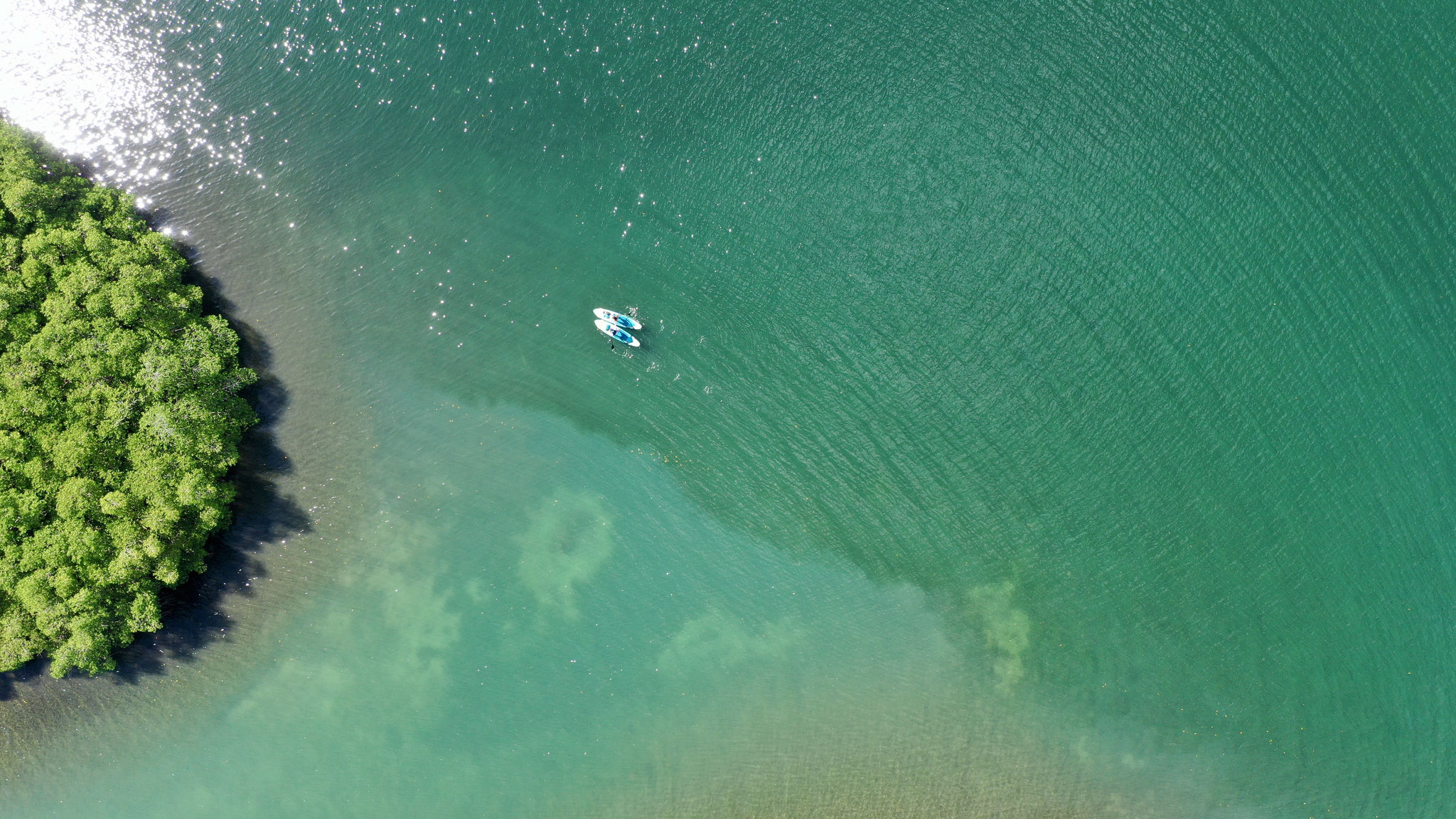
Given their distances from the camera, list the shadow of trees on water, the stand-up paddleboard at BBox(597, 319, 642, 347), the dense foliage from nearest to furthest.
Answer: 1. the dense foliage
2. the stand-up paddleboard at BBox(597, 319, 642, 347)
3. the shadow of trees on water

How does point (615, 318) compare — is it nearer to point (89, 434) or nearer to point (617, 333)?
point (617, 333)

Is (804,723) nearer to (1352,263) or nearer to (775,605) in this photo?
(775,605)

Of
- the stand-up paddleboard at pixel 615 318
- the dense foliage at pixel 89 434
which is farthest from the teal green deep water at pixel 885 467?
the dense foliage at pixel 89 434

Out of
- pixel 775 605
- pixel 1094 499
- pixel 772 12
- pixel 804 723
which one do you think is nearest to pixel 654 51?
pixel 772 12

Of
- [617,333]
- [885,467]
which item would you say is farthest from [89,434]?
[885,467]

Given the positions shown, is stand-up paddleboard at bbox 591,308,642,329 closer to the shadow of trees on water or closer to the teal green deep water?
the teal green deep water

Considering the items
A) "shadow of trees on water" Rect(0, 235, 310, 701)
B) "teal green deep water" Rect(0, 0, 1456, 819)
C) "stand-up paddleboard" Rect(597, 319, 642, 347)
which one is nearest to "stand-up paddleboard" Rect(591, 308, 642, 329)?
"stand-up paddleboard" Rect(597, 319, 642, 347)
